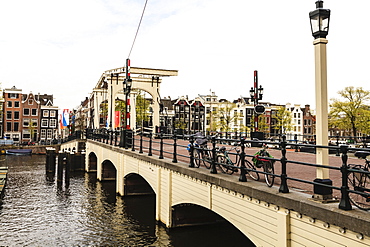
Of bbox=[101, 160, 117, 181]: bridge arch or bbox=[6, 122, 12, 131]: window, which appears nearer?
bbox=[101, 160, 117, 181]: bridge arch

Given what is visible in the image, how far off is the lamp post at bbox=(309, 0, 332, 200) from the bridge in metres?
0.33

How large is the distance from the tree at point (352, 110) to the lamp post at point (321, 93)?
28571mm

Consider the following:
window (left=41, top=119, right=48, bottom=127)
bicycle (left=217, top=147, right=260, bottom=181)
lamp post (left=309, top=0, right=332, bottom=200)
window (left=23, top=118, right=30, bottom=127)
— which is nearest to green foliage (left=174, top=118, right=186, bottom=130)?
window (left=41, top=119, right=48, bottom=127)

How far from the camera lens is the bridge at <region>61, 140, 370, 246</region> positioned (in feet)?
13.4

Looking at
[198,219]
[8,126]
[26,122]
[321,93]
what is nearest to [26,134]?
[26,122]

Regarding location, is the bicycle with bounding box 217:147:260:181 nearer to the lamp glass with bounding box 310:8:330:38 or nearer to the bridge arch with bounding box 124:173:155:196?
the lamp glass with bounding box 310:8:330:38

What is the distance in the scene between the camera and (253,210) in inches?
230

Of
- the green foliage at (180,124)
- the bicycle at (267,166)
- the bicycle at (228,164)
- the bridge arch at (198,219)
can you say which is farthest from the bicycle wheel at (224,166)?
the green foliage at (180,124)

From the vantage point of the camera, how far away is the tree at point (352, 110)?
3053 centimetres

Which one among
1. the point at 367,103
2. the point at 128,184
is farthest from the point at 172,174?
the point at 367,103

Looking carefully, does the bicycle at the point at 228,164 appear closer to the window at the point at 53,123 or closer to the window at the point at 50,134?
the window at the point at 50,134

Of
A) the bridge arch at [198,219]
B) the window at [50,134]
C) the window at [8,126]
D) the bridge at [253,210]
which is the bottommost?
the bridge arch at [198,219]

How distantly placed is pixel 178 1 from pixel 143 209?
9.19 metres

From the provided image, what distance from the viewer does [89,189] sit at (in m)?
19.5
